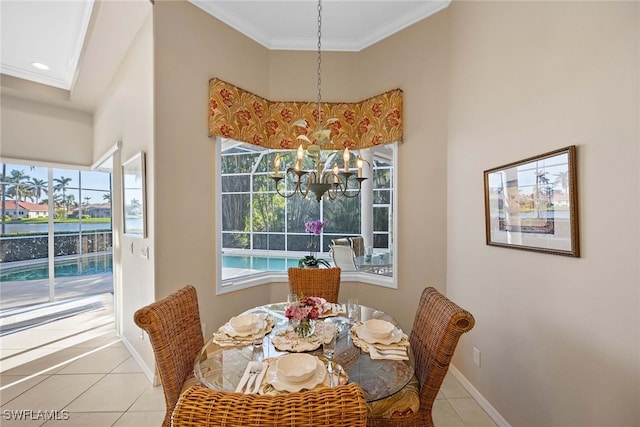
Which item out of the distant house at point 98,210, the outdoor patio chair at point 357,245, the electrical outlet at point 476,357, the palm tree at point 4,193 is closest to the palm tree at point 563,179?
the electrical outlet at point 476,357

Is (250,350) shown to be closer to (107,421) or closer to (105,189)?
(107,421)

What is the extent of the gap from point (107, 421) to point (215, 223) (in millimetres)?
1654

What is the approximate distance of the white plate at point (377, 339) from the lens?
4.98 ft

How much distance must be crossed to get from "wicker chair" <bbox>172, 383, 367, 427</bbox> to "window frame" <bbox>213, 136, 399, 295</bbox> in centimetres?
220

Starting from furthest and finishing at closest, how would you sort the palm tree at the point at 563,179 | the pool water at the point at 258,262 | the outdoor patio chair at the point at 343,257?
the outdoor patio chair at the point at 343,257, the pool water at the point at 258,262, the palm tree at the point at 563,179

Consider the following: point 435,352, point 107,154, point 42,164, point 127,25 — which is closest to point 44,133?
point 42,164

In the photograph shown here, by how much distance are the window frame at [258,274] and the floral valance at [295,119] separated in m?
0.21

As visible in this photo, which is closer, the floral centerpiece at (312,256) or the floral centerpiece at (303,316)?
the floral centerpiece at (303,316)

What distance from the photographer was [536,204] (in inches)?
65.8

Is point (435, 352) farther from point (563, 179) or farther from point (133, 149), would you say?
point (133, 149)

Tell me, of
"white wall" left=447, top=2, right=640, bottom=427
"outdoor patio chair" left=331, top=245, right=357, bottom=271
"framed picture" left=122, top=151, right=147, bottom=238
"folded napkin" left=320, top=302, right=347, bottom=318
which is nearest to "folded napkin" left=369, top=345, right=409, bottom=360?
"folded napkin" left=320, top=302, right=347, bottom=318

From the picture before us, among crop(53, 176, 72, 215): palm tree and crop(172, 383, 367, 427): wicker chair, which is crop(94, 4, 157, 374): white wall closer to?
crop(53, 176, 72, 215): palm tree

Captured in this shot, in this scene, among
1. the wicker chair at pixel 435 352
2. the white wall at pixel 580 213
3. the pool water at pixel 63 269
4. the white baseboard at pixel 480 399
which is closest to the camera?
the white wall at pixel 580 213

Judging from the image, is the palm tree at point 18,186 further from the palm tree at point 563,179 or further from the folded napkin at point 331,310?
the palm tree at point 563,179
